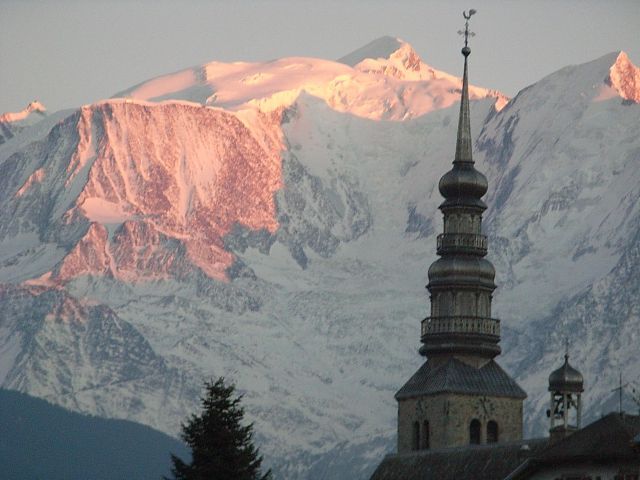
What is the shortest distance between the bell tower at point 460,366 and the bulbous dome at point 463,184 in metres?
1.14

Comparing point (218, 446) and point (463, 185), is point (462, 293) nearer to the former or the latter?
point (463, 185)

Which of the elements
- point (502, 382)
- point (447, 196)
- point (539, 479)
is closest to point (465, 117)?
point (447, 196)

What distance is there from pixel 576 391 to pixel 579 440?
2753cm

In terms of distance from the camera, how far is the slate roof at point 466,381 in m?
166

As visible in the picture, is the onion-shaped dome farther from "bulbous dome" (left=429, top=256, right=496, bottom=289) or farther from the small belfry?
Answer: "bulbous dome" (left=429, top=256, right=496, bottom=289)

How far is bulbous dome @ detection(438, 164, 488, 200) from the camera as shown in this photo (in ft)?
563

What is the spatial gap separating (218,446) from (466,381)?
141 ft

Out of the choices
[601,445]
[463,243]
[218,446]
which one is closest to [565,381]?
[463,243]

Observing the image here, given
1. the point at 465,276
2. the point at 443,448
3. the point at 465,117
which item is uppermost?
the point at 465,117

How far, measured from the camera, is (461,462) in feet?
502

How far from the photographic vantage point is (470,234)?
169 metres

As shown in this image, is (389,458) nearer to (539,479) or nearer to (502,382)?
(502,382)

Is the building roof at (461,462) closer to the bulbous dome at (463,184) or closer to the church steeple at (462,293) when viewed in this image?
the church steeple at (462,293)

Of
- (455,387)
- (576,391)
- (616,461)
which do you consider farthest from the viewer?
(455,387)
